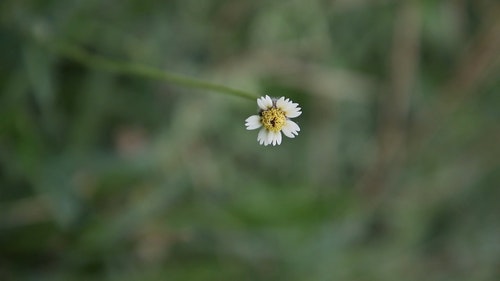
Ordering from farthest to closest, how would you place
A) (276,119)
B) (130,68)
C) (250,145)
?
1. (250,145)
2. (130,68)
3. (276,119)

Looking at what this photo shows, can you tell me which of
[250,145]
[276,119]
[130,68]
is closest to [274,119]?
[276,119]

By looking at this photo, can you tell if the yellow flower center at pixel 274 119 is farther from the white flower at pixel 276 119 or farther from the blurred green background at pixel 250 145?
the blurred green background at pixel 250 145

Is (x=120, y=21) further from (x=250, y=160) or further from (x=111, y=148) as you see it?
(x=250, y=160)

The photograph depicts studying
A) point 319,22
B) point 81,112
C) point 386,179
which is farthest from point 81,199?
point 386,179

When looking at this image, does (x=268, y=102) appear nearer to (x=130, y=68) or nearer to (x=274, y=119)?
(x=274, y=119)

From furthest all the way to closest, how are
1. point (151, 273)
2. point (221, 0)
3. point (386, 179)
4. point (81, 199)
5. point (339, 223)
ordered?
point (386, 179) → point (339, 223) → point (221, 0) → point (151, 273) → point (81, 199)

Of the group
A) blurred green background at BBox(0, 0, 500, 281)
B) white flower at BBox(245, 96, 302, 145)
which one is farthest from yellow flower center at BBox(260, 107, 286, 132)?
blurred green background at BBox(0, 0, 500, 281)
